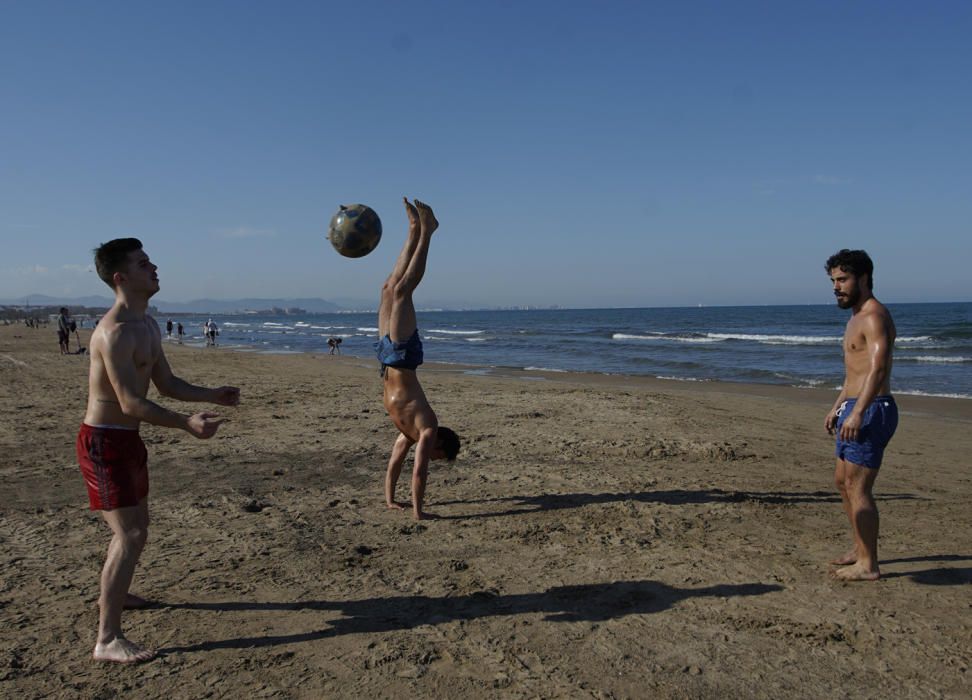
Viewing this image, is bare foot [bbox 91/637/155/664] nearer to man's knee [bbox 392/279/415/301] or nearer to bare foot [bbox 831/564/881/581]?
man's knee [bbox 392/279/415/301]

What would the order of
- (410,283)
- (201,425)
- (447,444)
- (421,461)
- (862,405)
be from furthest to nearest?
(447,444) → (421,461) → (410,283) → (862,405) → (201,425)

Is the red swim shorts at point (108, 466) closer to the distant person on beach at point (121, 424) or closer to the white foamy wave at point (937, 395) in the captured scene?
the distant person on beach at point (121, 424)

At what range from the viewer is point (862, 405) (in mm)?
3875

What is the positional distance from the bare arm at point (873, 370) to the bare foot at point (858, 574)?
84 centimetres

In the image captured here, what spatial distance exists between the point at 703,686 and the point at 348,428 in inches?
271

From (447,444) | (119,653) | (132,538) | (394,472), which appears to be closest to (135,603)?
(119,653)

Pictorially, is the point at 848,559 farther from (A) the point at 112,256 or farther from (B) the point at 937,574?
(A) the point at 112,256

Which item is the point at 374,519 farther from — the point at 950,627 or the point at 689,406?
the point at 689,406

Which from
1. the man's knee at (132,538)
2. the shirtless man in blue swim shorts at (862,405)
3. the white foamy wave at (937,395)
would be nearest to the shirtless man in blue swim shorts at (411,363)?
the man's knee at (132,538)

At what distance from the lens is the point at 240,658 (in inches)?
127

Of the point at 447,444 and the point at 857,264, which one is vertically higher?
the point at 857,264

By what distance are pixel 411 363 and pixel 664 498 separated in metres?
2.55

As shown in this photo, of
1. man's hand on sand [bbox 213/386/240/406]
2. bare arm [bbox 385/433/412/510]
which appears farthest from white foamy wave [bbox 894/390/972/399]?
man's hand on sand [bbox 213/386/240/406]

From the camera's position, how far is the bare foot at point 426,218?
5.25m
